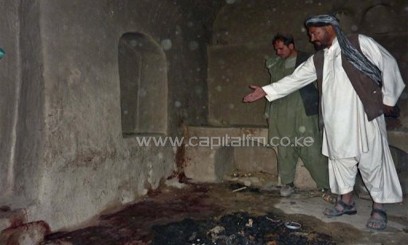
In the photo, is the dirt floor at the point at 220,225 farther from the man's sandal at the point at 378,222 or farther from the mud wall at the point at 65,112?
the mud wall at the point at 65,112

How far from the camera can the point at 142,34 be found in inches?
165

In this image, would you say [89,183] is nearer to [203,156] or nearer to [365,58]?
[203,156]

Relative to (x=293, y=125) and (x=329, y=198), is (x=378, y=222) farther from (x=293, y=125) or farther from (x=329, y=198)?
(x=293, y=125)

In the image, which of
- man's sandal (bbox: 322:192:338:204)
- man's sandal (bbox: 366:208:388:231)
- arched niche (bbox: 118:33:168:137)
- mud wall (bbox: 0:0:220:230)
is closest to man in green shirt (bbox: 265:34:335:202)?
man's sandal (bbox: 322:192:338:204)

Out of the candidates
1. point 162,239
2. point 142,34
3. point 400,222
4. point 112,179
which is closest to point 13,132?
point 112,179

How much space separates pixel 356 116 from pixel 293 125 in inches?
45.6

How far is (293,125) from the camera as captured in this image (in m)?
4.25

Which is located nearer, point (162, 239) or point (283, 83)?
point (162, 239)

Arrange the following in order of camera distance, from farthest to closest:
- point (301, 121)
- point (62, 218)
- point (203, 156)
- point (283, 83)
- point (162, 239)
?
point (203, 156) < point (301, 121) < point (283, 83) < point (62, 218) < point (162, 239)

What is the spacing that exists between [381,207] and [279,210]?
1016mm

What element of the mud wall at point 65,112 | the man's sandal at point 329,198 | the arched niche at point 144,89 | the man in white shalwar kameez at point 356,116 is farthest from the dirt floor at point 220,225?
the arched niche at point 144,89

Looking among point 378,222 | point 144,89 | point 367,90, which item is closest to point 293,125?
point 367,90

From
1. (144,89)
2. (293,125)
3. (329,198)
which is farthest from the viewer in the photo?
(144,89)

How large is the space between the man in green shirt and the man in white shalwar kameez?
810mm
